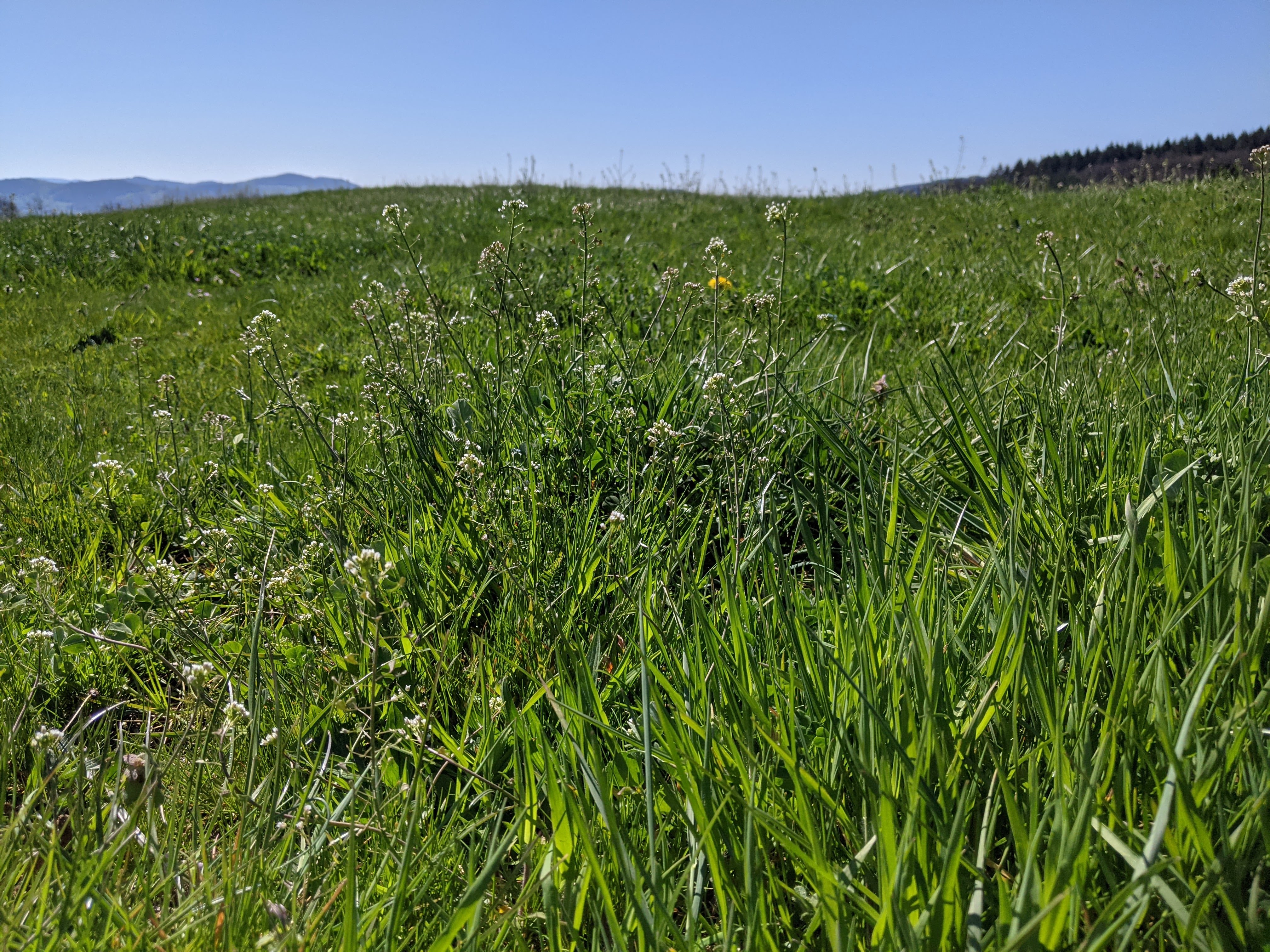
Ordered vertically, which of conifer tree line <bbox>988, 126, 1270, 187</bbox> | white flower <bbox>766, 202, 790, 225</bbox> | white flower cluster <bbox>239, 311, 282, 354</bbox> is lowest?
white flower cluster <bbox>239, 311, 282, 354</bbox>

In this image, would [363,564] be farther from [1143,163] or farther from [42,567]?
[1143,163]

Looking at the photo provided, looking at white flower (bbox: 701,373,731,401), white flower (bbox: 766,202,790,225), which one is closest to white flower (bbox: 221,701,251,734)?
white flower (bbox: 701,373,731,401)

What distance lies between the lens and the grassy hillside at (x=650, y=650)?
1.01 meters

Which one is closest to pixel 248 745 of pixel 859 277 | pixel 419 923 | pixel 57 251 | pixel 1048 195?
pixel 419 923

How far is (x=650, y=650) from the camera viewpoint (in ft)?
5.61

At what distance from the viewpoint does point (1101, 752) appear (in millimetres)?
999

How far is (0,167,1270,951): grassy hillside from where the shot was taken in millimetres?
1011

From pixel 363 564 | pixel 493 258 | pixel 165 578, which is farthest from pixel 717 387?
pixel 165 578

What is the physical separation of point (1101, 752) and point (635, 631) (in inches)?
39.3

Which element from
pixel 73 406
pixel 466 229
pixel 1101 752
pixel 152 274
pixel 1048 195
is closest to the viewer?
pixel 1101 752

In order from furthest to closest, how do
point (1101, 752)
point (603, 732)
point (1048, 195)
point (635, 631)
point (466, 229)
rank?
point (1048, 195) → point (466, 229) → point (635, 631) → point (603, 732) → point (1101, 752)

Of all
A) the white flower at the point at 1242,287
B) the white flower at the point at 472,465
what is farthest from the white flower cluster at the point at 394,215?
the white flower at the point at 1242,287

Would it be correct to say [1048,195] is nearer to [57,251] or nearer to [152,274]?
[152,274]

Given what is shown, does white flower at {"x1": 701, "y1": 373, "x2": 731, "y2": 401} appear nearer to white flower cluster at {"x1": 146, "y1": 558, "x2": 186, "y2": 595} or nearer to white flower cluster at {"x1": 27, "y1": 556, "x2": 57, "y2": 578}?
white flower cluster at {"x1": 146, "y1": 558, "x2": 186, "y2": 595}
